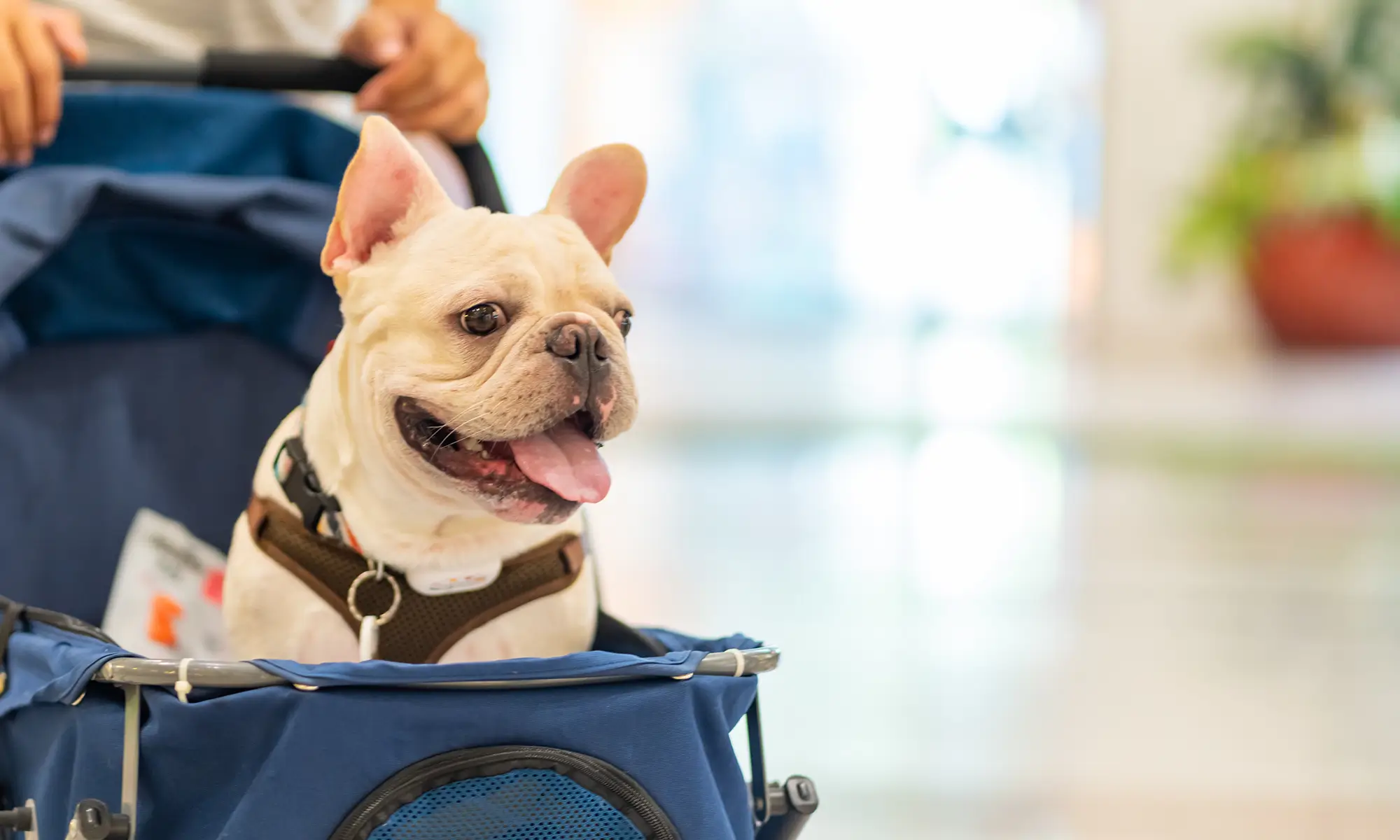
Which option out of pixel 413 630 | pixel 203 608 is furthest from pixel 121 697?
pixel 203 608

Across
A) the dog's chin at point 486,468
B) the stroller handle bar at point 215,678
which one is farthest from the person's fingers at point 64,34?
the stroller handle bar at point 215,678

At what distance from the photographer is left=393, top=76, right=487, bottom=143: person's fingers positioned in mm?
1384

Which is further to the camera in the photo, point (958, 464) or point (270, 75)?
point (958, 464)

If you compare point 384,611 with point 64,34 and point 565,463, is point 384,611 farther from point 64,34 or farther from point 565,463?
point 64,34

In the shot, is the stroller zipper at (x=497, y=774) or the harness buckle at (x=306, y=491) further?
the harness buckle at (x=306, y=491)

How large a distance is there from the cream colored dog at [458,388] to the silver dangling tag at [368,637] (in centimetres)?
4

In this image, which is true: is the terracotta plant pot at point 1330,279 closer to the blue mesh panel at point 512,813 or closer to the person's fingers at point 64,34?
the person's fingers at point 64,34

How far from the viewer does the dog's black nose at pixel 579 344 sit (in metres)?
0.99

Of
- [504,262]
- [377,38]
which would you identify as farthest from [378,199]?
[377,38]

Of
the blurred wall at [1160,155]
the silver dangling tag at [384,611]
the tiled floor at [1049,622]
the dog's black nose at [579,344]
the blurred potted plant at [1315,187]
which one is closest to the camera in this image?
the dog's black nose at [579,344]

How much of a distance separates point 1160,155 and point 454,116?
367 inches

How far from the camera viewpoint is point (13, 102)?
4.11 ft

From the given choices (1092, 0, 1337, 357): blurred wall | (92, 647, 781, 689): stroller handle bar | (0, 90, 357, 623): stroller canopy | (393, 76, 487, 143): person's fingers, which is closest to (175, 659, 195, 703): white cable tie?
(92, 647, 781, 689): stroller handle bar

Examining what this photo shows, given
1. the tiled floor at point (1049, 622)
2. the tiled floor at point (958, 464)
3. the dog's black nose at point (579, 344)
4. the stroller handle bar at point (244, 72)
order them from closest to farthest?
the dog's black nose at point (579, 344)
the stroller handle bar at point (244, 72)
the tiled floor at point (1049, 622)
the tiled floor at point (958, 464)
